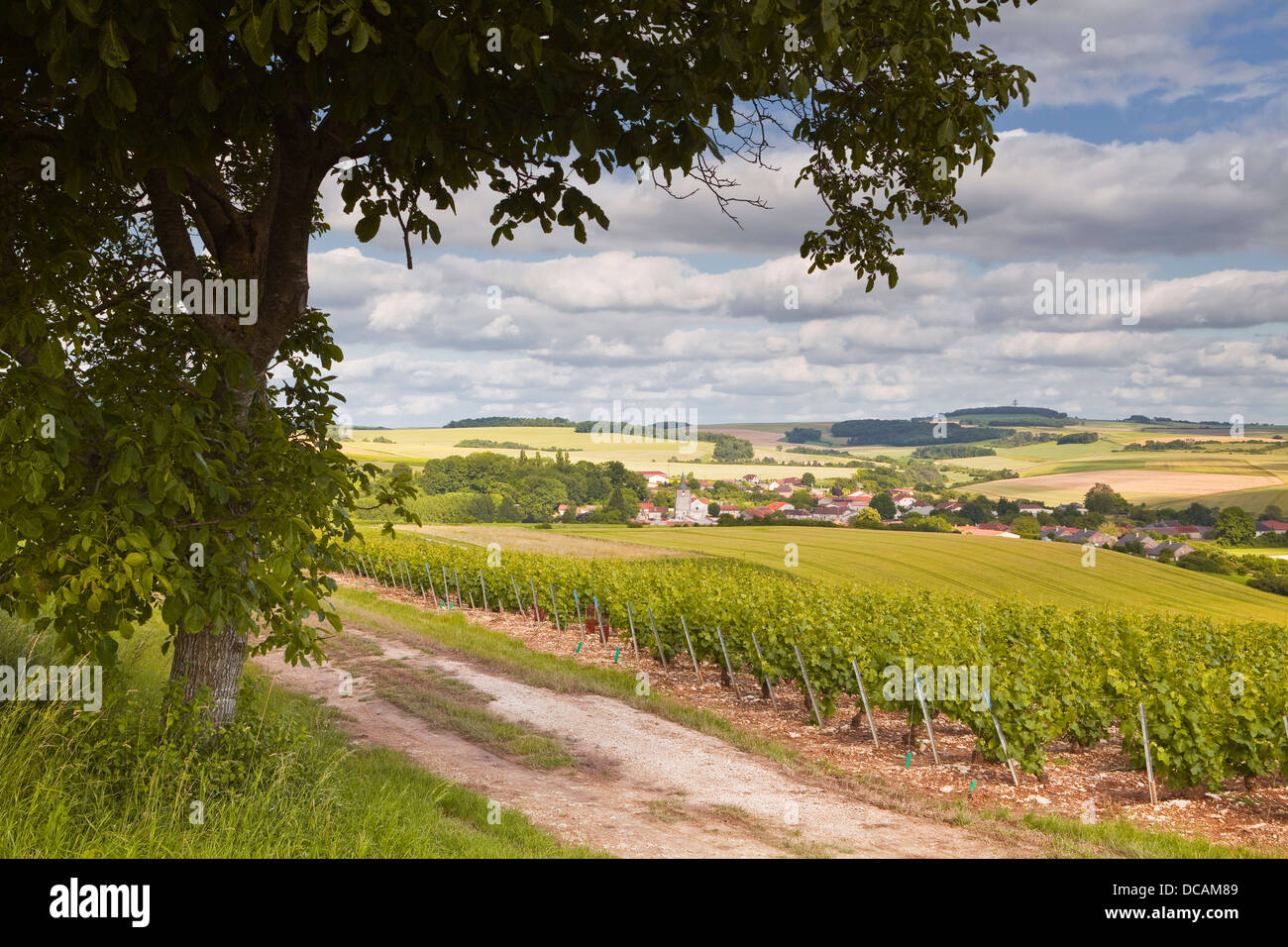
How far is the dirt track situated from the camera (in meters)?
7.61

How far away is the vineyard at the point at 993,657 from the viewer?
964 centimetres

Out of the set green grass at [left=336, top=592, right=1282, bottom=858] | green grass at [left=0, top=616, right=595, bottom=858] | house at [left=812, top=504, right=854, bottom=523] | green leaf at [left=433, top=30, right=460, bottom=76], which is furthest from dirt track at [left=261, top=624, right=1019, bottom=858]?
house at [left=812, top=504, right=854, bottom=523]

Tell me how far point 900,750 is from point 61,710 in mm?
9672

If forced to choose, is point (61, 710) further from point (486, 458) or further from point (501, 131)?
point (486, 458)

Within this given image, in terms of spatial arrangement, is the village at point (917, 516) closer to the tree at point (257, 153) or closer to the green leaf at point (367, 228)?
the tree at point (257, 153)

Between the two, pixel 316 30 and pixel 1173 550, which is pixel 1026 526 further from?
pixel 316 30

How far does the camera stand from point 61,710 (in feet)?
21.4

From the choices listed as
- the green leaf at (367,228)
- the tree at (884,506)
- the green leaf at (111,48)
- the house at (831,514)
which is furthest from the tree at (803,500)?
the green leaf at (111,48)

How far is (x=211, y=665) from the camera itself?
6922 millimetres

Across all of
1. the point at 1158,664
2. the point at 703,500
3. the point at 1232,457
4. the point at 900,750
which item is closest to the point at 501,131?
the point at 900,750

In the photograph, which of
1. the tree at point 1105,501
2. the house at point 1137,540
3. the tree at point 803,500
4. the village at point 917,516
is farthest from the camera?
the tree at point 1105,501

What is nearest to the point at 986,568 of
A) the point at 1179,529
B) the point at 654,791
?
the point at 1179,529

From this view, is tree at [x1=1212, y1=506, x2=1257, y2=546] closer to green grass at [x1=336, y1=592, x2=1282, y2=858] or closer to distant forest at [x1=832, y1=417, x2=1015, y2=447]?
distant forest at [x1=832, y1=417, x2=1015, y2=447]

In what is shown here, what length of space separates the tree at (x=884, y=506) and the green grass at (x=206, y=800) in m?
67.9
